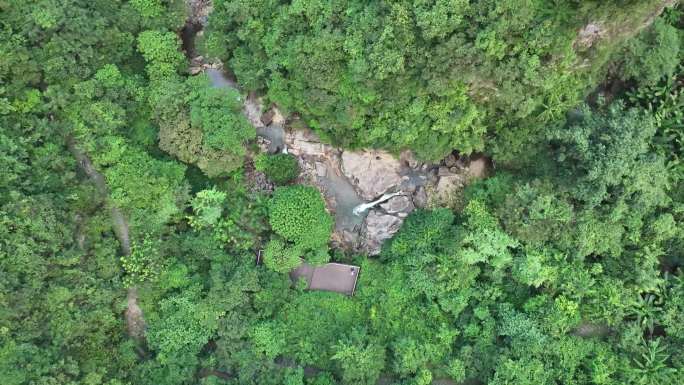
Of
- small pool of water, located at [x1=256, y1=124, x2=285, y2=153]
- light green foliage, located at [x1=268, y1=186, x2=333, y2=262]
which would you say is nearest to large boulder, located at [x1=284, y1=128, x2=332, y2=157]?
small pool of water, located at [x1=256, y1=124, x2=285, y2=153]

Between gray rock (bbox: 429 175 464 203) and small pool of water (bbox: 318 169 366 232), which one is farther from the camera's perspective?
small pool of water (bbox: 318 169 366 232)

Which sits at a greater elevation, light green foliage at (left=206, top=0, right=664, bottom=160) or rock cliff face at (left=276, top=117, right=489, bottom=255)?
light green foliage at (left=206, top=0, right=664, bottom=160)

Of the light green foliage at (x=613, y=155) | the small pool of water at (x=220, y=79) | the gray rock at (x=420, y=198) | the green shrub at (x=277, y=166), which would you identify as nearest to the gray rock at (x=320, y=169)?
the green shrub at (x=277, y=166)

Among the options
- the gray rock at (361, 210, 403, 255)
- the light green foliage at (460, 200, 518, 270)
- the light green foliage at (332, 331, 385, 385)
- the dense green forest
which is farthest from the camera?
the gray rock at (361, 210, 403, 255)

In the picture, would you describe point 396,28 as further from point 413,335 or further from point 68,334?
point 68,334

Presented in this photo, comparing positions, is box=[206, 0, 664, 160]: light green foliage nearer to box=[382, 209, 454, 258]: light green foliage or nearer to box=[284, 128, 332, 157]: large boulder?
box=[284, 128, 332, 157]: large boulder

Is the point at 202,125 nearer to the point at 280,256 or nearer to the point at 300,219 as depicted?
the point at 300,219

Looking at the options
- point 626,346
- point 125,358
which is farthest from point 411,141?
point 125,358
